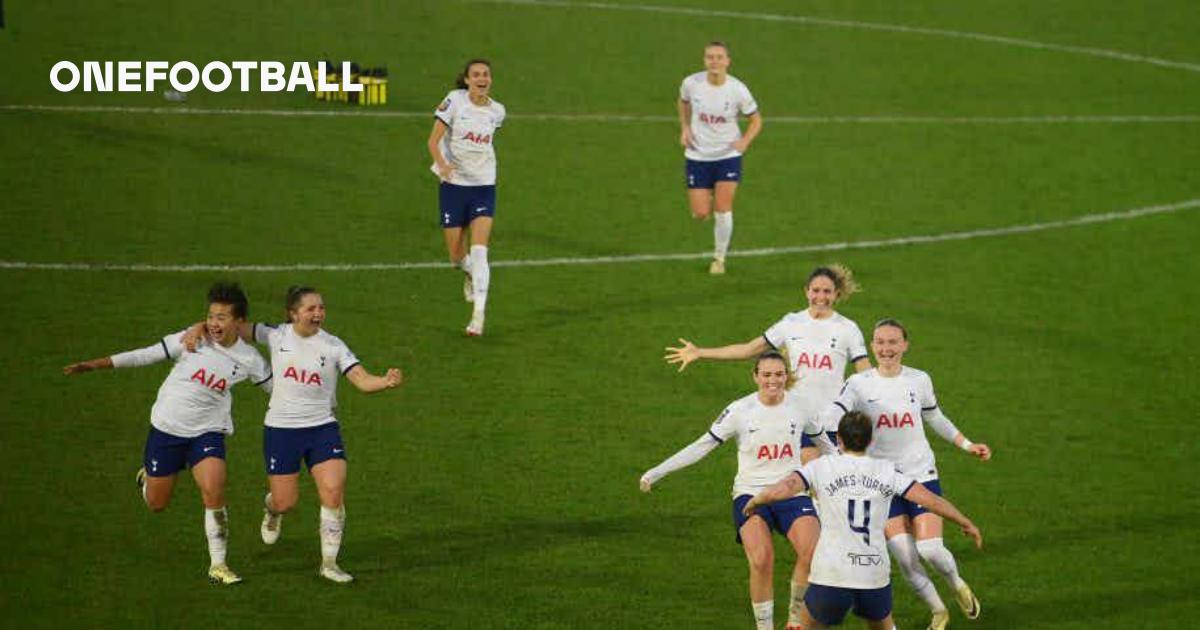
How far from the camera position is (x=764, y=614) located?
14.7 m

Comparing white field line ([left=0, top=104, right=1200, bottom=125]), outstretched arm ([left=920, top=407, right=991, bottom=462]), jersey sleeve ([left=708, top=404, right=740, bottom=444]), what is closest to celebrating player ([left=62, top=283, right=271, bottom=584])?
jersey sleeve ([left=708, top=404, right=740, bottom=444])

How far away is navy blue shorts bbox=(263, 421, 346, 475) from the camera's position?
53.0 feet

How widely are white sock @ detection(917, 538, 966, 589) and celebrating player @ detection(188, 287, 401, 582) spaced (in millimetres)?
4141

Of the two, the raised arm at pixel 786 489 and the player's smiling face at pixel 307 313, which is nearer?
the raised arm at pixel 786 489

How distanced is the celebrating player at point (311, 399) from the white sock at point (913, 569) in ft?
13.0

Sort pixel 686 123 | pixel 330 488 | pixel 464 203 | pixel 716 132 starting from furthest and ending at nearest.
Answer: pixel 686 123 → pixel 716 132 → pixel 464 203 → pixel 330 488

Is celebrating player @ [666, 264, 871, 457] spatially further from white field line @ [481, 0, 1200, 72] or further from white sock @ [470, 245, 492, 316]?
white field line @ [481, 0, 1200, 72]

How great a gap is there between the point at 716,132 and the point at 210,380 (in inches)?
444

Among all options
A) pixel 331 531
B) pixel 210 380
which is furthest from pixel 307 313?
pixel 331 531

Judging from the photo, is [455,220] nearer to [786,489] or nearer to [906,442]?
[906,442]

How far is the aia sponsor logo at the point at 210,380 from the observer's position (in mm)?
16094

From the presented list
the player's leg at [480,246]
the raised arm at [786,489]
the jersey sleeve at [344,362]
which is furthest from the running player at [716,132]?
the raised arm at [786,489]

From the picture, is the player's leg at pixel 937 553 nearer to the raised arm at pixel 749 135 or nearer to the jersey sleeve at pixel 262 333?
the jersey sleeve at pixel 262 333

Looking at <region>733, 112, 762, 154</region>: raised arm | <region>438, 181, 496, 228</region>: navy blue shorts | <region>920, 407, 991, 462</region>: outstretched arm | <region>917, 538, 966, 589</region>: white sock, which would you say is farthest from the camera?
<region>733, 112, 762, 154</region>: raised arm
